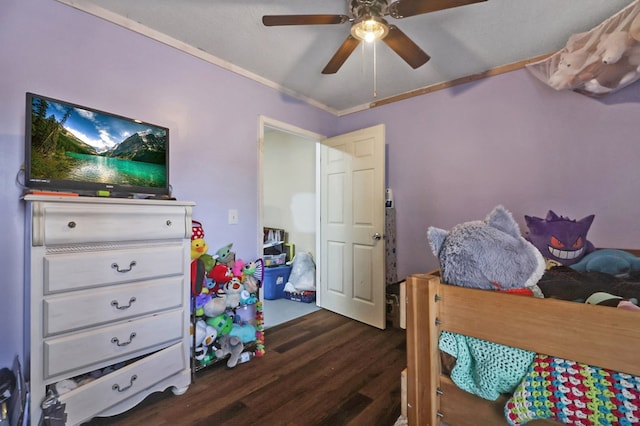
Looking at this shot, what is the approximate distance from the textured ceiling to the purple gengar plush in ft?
4.31

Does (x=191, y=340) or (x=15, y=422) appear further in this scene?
(x=191, y=340)

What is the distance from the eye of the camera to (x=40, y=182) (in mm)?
1335

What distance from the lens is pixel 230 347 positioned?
78.3 inches

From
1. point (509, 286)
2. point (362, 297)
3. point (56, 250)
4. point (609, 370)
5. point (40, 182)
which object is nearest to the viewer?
point (609, 370)

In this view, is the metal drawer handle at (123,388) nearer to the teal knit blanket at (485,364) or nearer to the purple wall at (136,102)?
the purple wall at (136,102)

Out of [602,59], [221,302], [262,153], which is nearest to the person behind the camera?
[602,59]

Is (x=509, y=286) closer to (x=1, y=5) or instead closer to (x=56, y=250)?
(x=56, y=250)

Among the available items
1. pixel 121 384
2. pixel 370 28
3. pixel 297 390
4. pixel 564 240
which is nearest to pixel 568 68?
pixel 564 240

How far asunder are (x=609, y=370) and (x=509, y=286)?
269mm

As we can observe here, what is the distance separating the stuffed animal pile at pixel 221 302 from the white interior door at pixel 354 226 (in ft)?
3.54

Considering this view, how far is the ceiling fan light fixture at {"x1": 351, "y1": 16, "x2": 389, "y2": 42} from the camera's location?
142cm

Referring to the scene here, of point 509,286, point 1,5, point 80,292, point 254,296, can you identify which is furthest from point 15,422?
point 509,286

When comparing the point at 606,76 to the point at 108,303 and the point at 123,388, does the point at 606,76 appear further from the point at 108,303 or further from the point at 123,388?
the point at 123,388

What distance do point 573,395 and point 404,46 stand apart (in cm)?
174
